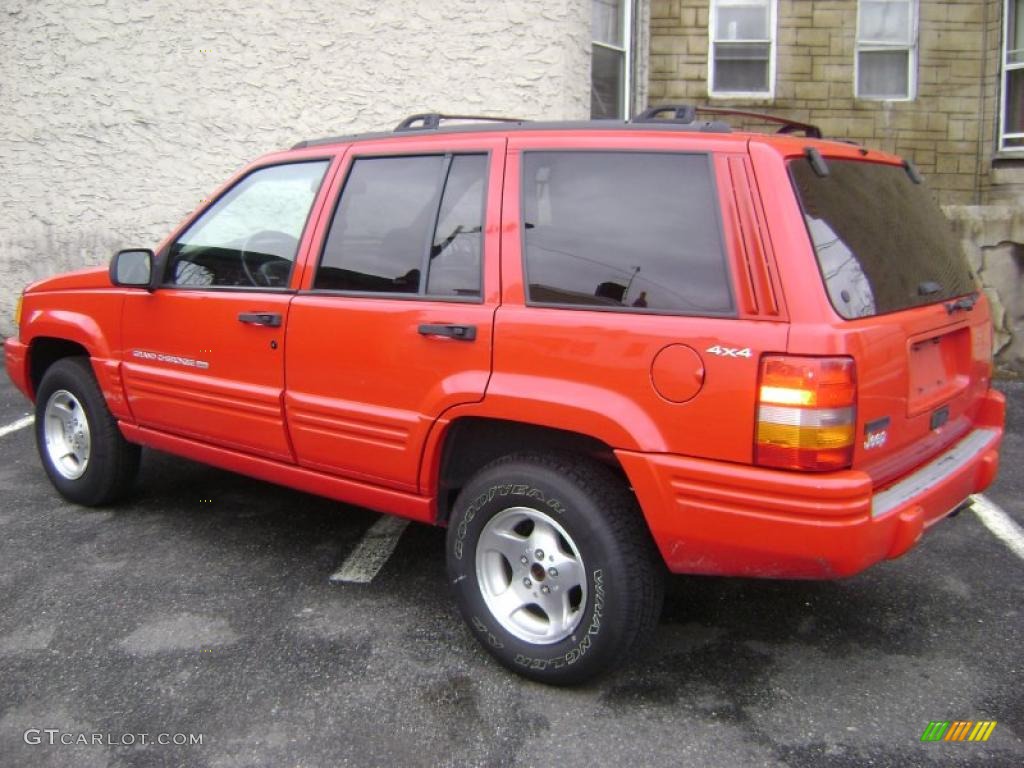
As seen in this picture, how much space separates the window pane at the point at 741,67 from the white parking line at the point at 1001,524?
6276 mm

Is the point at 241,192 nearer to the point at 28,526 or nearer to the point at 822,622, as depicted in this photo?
the point at 28,526

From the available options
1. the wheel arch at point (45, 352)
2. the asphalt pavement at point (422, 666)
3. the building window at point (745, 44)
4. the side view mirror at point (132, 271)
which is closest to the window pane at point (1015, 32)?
the building window at point (745, 44)

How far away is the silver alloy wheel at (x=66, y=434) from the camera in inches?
187

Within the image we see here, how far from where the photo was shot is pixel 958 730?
9.18 feet

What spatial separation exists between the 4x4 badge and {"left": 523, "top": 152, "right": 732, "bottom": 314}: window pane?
0.12m

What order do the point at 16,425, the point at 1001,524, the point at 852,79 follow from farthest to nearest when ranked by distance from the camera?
the point at 852,79 < the point at 16,425 < the point at 1001,524

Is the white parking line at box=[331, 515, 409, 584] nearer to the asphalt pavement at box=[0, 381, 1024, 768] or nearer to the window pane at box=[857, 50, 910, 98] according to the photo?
the asphalt pavement at box=[0, 381, 1024, 768]

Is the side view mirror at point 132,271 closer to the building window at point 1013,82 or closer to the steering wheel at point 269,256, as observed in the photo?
the steering wheel at point 269,256

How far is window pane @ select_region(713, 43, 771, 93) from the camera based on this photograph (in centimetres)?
987

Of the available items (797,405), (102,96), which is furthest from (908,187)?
(102,96)

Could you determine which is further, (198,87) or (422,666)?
(198,87)

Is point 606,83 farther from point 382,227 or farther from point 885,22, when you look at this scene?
point 382,227

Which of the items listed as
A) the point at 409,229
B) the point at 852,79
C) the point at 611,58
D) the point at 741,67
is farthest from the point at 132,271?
the point at 852,79

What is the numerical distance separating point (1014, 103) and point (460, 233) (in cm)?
914
